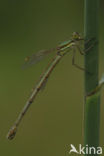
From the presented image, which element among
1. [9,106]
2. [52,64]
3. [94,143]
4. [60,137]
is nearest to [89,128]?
[94,143]

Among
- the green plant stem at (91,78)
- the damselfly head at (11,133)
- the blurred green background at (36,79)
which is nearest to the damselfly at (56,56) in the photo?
the damselfly head at (11,133)

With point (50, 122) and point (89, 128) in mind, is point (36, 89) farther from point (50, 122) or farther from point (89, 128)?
point (50, 122)

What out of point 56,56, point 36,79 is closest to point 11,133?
point 56,56

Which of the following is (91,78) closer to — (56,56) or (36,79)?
(56,56)

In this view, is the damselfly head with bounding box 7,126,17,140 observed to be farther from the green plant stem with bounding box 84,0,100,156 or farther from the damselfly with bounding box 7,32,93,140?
the green plant stem with bounding box 84,0,100,156

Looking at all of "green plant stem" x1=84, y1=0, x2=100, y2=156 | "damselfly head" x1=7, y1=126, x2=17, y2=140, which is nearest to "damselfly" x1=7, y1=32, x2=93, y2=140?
"damselfly head" x1=7, y1=126, x2=17, y2=140

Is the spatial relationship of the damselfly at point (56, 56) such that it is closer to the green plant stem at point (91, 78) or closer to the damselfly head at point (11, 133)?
the damselfly head at point (11, 133)

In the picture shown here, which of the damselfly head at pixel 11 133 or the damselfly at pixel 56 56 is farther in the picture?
the damselfly head at pixel 11 133
